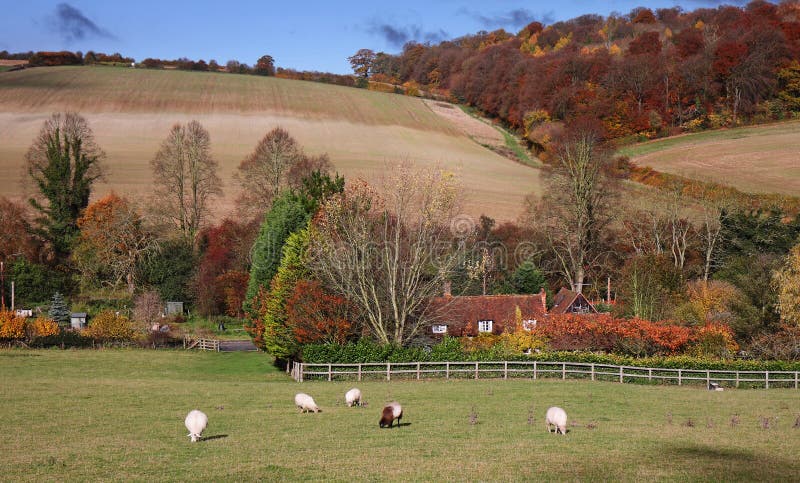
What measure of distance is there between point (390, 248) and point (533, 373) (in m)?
12.3

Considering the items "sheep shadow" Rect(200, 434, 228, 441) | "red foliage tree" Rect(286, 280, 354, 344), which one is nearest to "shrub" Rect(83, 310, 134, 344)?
"red foliage tree" Rect(286, 280, 354, 344)

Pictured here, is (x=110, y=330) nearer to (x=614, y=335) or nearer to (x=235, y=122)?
(x=614, y=335)

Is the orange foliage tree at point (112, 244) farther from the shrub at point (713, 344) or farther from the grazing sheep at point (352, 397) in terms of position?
the shrub at point (713, 344)

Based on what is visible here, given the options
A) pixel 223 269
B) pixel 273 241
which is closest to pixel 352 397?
pixel 273 241

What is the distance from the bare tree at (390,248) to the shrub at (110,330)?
19971mm

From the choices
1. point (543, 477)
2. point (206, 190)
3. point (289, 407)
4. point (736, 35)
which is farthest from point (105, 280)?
point (736, 35)

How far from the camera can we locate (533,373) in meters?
43.5

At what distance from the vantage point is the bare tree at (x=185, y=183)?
3548 inches

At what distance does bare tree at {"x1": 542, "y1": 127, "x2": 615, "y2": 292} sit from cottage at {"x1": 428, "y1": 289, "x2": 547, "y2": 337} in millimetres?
14574

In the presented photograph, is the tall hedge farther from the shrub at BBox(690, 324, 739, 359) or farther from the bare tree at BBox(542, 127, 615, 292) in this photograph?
the bare tree at BBox(542, 127, 615, 292)

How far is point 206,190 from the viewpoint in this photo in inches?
3565

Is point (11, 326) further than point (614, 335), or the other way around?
point (11, 326)

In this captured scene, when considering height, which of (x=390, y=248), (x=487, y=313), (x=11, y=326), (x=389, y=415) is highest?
(x=390, y=248)

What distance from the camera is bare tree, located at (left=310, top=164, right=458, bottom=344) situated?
48.2m
